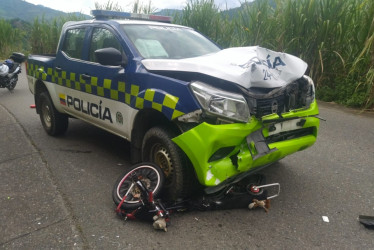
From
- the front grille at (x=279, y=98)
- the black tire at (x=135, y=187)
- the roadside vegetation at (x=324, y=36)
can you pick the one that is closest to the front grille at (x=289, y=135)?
the front grille at (x=279, y=98)

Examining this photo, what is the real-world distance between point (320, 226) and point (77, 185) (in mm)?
2296

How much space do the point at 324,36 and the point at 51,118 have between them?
5.64 metres

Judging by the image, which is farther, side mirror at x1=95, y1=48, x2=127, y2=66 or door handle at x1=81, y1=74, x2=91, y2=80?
door handle at x1=81, y1=74, x2=91, y2=80

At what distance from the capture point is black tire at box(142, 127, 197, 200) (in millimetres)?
2812

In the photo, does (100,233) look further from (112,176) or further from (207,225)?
(112,176)

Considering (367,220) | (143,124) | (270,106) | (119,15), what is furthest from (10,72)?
(367,220)

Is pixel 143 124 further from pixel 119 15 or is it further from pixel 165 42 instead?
pixel 119 15

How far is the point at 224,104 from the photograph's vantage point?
8.55ft

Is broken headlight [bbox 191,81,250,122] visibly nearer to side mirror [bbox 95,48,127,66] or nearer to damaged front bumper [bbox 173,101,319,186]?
damaged front bumper [bbox 173,101,319,186]

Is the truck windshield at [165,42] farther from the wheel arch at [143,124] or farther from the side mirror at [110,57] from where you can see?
the wheel arch at [143,124]

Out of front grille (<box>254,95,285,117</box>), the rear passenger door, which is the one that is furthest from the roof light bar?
front grille (<box>254,95,285,117</box>)

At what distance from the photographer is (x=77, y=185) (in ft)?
11.4

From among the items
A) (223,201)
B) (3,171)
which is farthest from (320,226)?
(3,171)

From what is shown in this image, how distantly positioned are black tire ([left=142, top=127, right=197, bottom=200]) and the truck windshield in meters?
0.88
